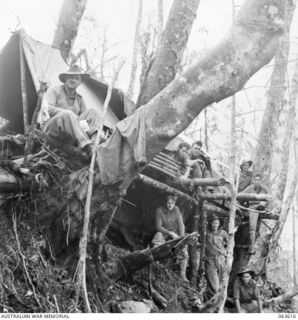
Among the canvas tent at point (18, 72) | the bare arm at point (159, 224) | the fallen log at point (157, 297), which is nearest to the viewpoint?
the fallen log at point (157, 297)

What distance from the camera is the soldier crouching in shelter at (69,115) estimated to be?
6.02 metres

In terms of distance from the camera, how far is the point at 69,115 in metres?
6.01

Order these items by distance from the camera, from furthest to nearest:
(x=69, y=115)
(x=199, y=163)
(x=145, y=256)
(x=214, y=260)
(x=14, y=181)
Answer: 1. (x=214, y=260)
2. (x=199, y=163)
3. (x=145, y=256)
4. (x=69, y=115)
5. (x=14, y=181)

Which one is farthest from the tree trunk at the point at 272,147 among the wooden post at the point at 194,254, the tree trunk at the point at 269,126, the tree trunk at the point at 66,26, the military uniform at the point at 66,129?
the military uniform at the point at 66,129

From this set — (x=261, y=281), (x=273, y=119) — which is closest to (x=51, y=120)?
(x=261, y=281)

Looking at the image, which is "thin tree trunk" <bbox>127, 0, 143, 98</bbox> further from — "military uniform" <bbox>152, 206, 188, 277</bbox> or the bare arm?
the bare arm

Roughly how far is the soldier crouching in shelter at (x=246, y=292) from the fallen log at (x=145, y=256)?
8.59ft

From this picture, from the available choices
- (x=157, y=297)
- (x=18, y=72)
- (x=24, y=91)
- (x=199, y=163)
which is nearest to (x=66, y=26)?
(x=18, y=72)

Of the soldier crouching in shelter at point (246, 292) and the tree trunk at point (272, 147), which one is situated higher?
the tree trunk at point (272, 147)

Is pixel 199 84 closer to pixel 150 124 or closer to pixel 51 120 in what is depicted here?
pixel 150 124

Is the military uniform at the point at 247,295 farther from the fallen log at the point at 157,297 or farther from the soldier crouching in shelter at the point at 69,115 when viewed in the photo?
the soldier crouching in shelter at the point at 69,115

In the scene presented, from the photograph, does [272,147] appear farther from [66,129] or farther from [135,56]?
[66,129]

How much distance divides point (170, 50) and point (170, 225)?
3.18m

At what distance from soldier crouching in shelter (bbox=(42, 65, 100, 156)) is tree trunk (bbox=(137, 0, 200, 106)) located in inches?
40.6
